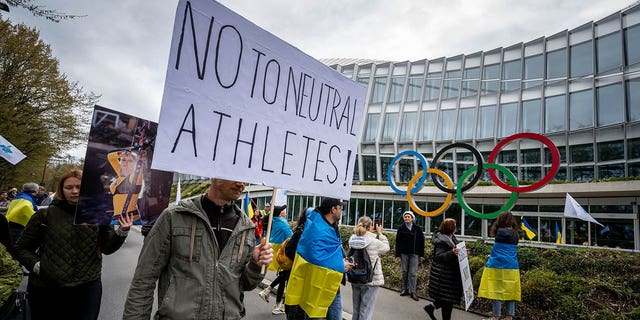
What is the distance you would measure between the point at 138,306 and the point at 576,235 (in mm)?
25937

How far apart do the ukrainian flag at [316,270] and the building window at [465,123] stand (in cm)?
2707

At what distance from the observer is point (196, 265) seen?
223 cm

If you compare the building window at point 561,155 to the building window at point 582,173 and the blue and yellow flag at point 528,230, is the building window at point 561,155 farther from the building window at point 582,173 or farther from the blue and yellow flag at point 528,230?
the blue and yellow flag at point 528,230

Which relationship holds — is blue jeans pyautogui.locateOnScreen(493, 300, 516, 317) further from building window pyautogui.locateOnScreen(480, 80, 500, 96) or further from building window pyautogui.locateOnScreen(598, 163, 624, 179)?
building window pyautogui.locateOnScreen(480, 80, 500, 96)

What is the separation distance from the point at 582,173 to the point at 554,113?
457 centimetres

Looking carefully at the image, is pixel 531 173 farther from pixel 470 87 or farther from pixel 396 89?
pixel 396 89

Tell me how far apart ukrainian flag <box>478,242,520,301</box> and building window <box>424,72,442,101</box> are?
2643 centimetres

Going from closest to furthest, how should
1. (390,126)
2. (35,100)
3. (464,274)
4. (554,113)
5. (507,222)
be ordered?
(464,274)
(507,222)
(35,100)
(554,113)
(390,126)

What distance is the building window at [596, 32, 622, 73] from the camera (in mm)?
22359

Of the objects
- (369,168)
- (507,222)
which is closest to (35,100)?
(507,222)

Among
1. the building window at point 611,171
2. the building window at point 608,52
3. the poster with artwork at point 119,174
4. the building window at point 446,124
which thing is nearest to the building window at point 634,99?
the building window at point 608,52

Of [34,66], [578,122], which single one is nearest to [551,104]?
[578,122]

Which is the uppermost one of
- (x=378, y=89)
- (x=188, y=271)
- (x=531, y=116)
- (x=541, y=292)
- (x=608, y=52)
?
(x=608, y=52)

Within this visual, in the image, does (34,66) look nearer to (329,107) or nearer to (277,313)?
(277,313)
